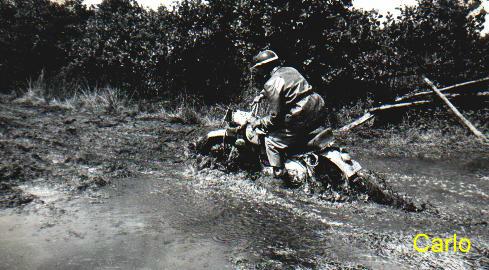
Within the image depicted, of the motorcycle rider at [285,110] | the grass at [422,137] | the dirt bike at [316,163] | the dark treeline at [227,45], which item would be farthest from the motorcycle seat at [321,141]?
the dark treeline at [227,45]

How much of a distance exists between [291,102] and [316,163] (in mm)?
810

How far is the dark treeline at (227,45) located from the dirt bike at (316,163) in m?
4.62

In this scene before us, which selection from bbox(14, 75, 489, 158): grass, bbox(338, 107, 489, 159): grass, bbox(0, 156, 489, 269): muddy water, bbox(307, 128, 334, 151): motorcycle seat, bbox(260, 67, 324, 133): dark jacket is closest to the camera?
bbox(0, 156, 489, 269): muddy water

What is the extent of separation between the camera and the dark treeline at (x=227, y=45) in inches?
401

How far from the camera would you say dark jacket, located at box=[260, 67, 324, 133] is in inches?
207

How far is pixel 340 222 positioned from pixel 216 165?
242 cm

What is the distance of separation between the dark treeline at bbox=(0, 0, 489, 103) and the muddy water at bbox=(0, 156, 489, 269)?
4861mm

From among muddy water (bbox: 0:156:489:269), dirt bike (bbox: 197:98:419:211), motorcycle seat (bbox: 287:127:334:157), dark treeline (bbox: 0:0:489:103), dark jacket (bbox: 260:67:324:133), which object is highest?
dark treeline (bbox: 0:0:489:103)

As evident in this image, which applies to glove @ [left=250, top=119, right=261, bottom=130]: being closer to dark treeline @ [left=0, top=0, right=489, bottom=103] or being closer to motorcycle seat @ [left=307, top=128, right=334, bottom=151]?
motorcycle seat @ [left=307, top=128, right=334, bottom=151]

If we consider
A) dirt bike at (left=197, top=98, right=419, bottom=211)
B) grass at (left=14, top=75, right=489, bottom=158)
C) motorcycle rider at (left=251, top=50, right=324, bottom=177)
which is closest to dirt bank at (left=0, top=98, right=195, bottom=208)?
grass at (left=14, top=75, right=489, bottom=158)

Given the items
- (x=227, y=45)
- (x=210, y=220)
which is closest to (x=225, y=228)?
(x=210, y=220)

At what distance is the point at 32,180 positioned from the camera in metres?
5.57

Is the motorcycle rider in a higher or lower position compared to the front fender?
higher

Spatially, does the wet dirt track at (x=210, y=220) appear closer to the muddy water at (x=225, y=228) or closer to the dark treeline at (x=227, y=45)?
the muddy water at (x=225, y=228)
